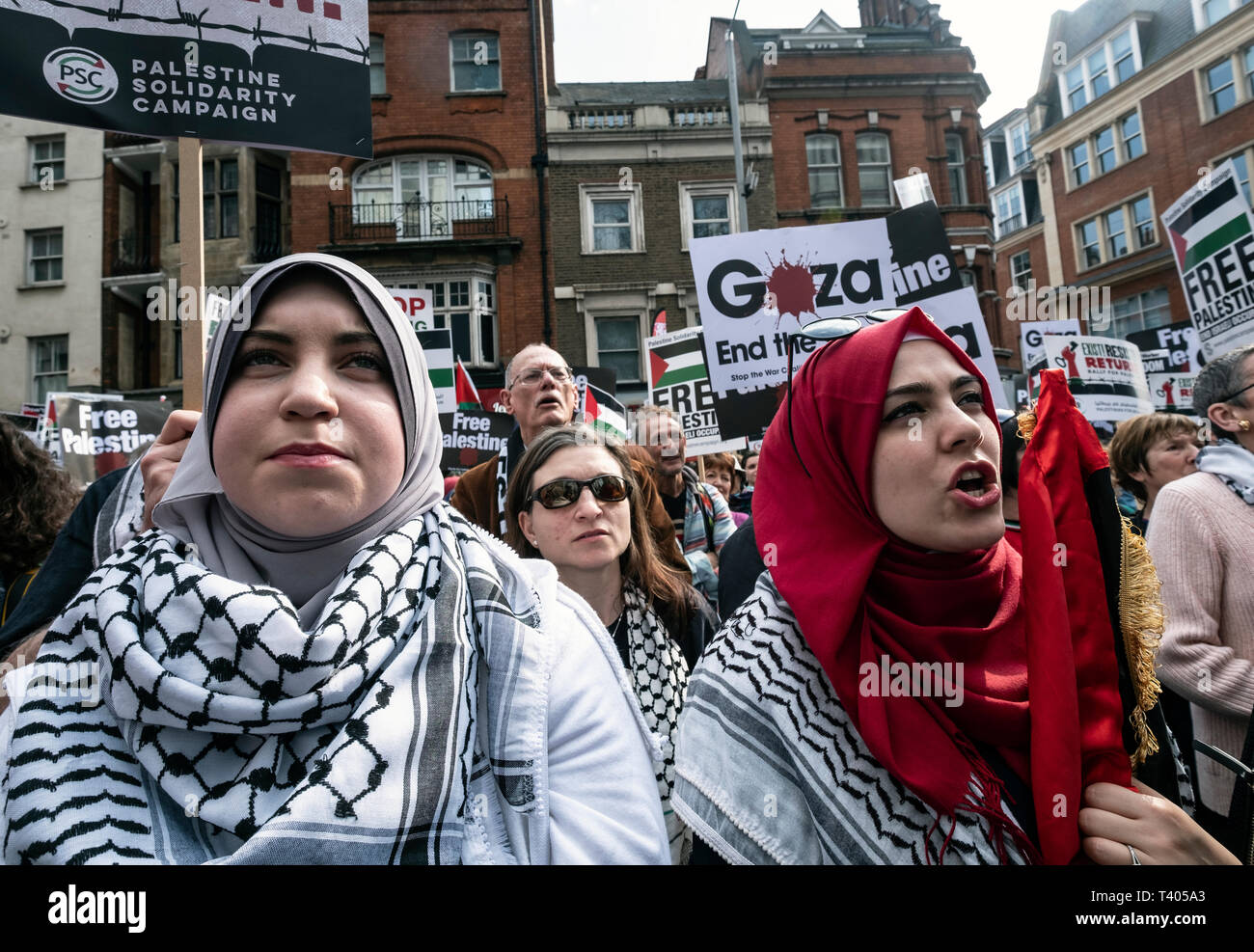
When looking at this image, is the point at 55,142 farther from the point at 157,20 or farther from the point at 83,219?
the point at 157,20

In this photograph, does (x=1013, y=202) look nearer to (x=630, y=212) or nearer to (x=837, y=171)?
(x=837, y=171)

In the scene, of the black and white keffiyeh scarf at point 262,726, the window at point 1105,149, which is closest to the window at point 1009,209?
the window at point 1105,149

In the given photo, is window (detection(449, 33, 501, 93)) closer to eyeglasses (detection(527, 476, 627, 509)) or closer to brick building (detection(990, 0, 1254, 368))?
brick building (detection(990, 0, 1254, 368))

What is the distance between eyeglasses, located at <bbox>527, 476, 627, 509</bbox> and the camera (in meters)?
2.54

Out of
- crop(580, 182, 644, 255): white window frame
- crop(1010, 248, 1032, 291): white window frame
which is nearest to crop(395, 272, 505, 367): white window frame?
crop(580, 182, 644, 255): white window frame

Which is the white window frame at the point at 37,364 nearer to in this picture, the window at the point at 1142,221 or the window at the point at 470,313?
the window at the point at 470,313

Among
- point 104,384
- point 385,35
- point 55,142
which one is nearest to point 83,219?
point 55,142

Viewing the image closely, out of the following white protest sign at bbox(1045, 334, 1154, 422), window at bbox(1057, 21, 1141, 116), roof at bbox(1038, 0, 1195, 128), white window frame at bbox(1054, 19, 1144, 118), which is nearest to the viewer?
white protest sign at bbox(1045, 334, 1154, 422)

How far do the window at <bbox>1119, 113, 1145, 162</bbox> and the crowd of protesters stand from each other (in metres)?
18.8

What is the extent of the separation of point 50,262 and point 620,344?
1474cm

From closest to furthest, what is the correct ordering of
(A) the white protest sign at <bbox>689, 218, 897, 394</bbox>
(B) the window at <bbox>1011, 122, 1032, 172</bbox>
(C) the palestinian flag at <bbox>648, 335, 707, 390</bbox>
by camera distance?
(A) the white protest sign at <bbox>689, 218, 897, 394</bbox>
(C) the palestinian flag at <bbox>648, 335, 707, 390</bbox>
(B) the window at <bbox>1011, 122, 1032, 172</bbox>

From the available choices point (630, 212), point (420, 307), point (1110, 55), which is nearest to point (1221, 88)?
point (1110, 55)

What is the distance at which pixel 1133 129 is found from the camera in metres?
16.5

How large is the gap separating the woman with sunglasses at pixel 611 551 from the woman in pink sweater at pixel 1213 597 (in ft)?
4.89
